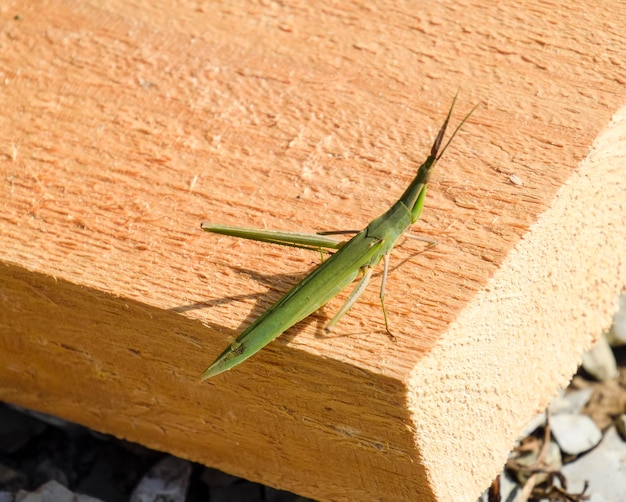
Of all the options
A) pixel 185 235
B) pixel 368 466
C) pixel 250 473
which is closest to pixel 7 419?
pixel 250 473

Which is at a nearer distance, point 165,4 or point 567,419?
point 165,4

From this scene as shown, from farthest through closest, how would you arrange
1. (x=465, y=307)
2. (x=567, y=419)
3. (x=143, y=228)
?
(x=567, y=419) < (x=143, y=228) < (x=465, y=307)

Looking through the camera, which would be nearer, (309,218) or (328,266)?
(328,266)

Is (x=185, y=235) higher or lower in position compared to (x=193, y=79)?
lower

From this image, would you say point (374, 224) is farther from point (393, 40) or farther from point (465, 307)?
point (393, 40)
